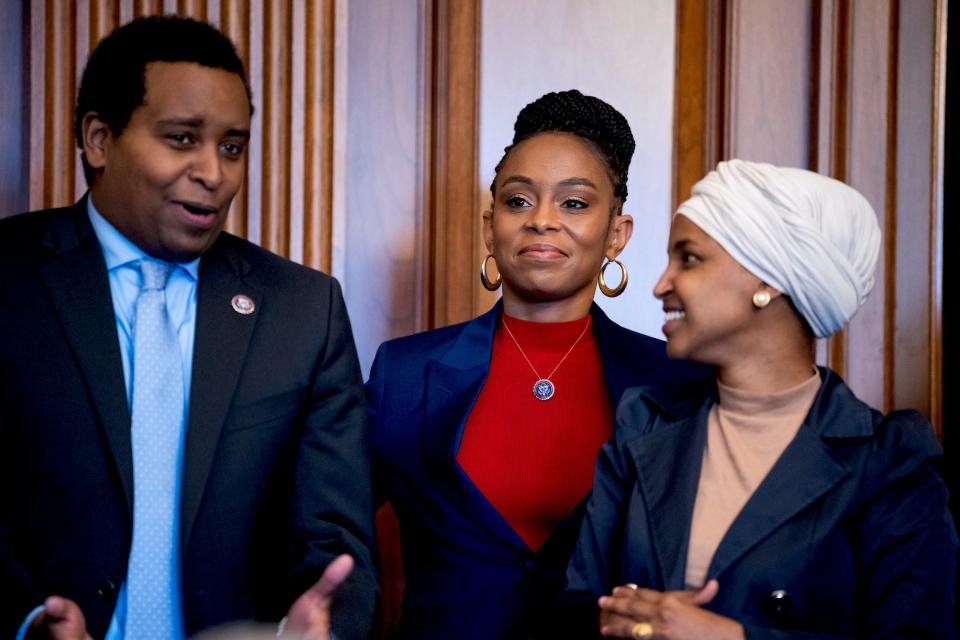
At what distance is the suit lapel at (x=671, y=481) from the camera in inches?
74.2

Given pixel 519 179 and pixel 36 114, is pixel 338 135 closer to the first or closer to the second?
pixel 519 179

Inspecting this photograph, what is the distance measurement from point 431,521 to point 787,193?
3.28 ft

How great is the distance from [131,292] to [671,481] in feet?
3.47

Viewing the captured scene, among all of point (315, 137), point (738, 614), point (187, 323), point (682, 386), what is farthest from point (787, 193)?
point (315, 137)

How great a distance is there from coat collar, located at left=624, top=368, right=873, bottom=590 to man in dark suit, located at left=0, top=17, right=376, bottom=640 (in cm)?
55

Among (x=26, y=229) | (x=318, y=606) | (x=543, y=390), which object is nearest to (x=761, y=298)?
(x=543, y=390)

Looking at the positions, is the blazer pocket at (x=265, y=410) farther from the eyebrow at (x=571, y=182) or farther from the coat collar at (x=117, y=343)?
the eyebrow at (x=571, y=182)

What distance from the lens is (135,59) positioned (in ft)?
7.19

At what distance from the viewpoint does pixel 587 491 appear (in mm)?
2416

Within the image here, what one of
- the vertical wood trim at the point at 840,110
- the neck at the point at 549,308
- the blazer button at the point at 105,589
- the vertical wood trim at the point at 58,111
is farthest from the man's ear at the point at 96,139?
the vertical wood trim at the point at 840,110

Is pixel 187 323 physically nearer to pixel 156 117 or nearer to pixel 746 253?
pixel 156 117

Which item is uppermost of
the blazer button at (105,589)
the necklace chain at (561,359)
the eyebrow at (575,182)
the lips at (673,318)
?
the eyebrow at (575,182)

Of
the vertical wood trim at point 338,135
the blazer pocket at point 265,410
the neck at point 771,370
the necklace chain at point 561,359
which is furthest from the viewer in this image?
the vertical wood trim at point 338,135

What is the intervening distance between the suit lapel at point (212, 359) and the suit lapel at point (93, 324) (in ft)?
0.36
